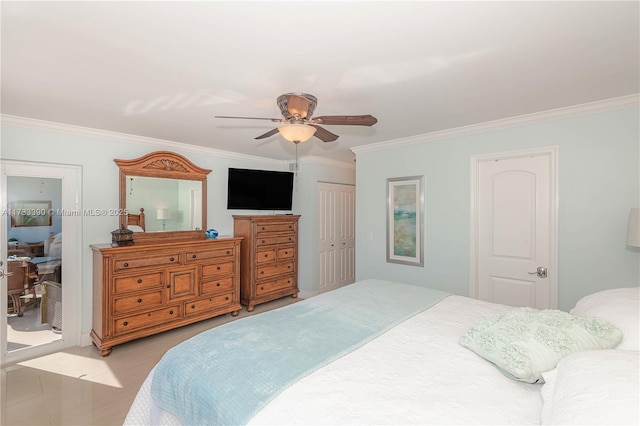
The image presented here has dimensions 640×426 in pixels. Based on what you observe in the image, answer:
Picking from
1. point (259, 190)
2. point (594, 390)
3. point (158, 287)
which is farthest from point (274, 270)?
point (594, 390)

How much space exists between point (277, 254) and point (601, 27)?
404 cm

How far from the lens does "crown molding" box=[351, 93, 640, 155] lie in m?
2.41

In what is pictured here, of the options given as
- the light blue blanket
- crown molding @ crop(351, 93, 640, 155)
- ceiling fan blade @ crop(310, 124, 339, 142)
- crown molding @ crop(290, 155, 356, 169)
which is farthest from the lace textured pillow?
crown molding @ crop(290, 155, 356, 169)

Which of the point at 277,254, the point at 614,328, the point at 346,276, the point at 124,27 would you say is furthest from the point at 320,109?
the point at 346,276

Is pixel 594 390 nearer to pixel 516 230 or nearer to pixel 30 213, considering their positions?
pixel 516 230

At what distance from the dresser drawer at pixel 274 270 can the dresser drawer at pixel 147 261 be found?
1.23 metres

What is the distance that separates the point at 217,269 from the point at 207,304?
444 millimetres

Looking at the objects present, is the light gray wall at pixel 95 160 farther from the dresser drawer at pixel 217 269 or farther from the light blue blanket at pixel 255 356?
the light blue blanket at pixel 255 356

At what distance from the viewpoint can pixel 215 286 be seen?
12.6ft

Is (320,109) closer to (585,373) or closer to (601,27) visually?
(601,27)

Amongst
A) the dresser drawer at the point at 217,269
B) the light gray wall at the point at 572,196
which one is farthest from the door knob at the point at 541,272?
the dresser drawer at the point at 217,269

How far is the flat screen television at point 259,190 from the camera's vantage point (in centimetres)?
440

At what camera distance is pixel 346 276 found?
18.2ft

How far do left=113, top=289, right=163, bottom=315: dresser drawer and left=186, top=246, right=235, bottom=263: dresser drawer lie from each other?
0.49 metres
